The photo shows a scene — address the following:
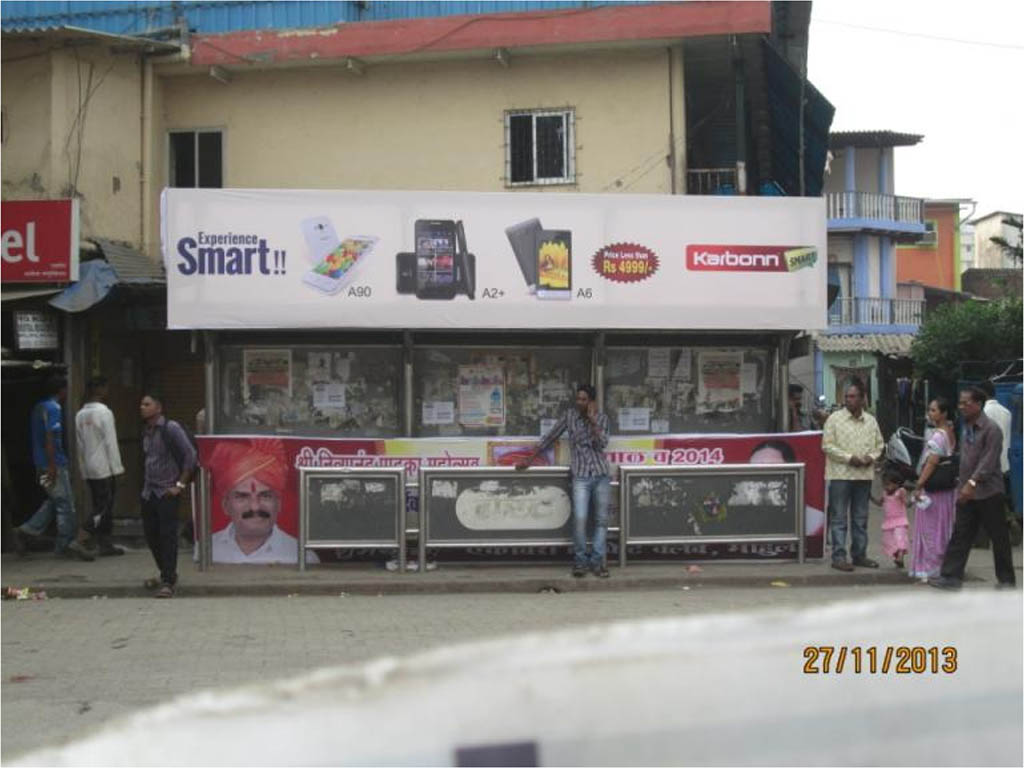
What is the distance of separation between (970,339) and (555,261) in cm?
2038

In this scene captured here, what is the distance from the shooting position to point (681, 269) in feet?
37.2

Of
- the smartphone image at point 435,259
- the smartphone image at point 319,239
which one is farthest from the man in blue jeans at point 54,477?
the smartphone image at point 435,259

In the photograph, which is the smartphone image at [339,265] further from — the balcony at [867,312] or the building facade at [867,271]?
the balcony at [867,312]

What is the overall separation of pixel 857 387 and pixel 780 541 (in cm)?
170

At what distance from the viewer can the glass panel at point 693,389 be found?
12.1 m

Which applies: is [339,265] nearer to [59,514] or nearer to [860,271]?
[59,514]

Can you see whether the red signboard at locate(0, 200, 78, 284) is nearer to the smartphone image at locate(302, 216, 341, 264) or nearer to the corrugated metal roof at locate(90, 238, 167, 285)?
the corrugated metal roof at locate(90, 238, 167, 285)

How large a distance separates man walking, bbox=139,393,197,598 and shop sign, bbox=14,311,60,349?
2849 mm

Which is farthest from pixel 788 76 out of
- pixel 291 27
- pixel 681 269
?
pixel 291 27

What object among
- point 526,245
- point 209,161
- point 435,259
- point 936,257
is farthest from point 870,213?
point 435,259

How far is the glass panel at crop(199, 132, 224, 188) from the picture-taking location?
15891 millimetres

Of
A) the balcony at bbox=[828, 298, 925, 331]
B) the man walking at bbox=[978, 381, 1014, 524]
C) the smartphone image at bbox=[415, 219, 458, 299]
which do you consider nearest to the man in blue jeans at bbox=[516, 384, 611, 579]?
the smartphone image at bbox=[415, 219, 458, 299]

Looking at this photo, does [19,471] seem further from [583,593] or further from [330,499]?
[583,593]

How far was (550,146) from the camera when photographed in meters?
15.3
